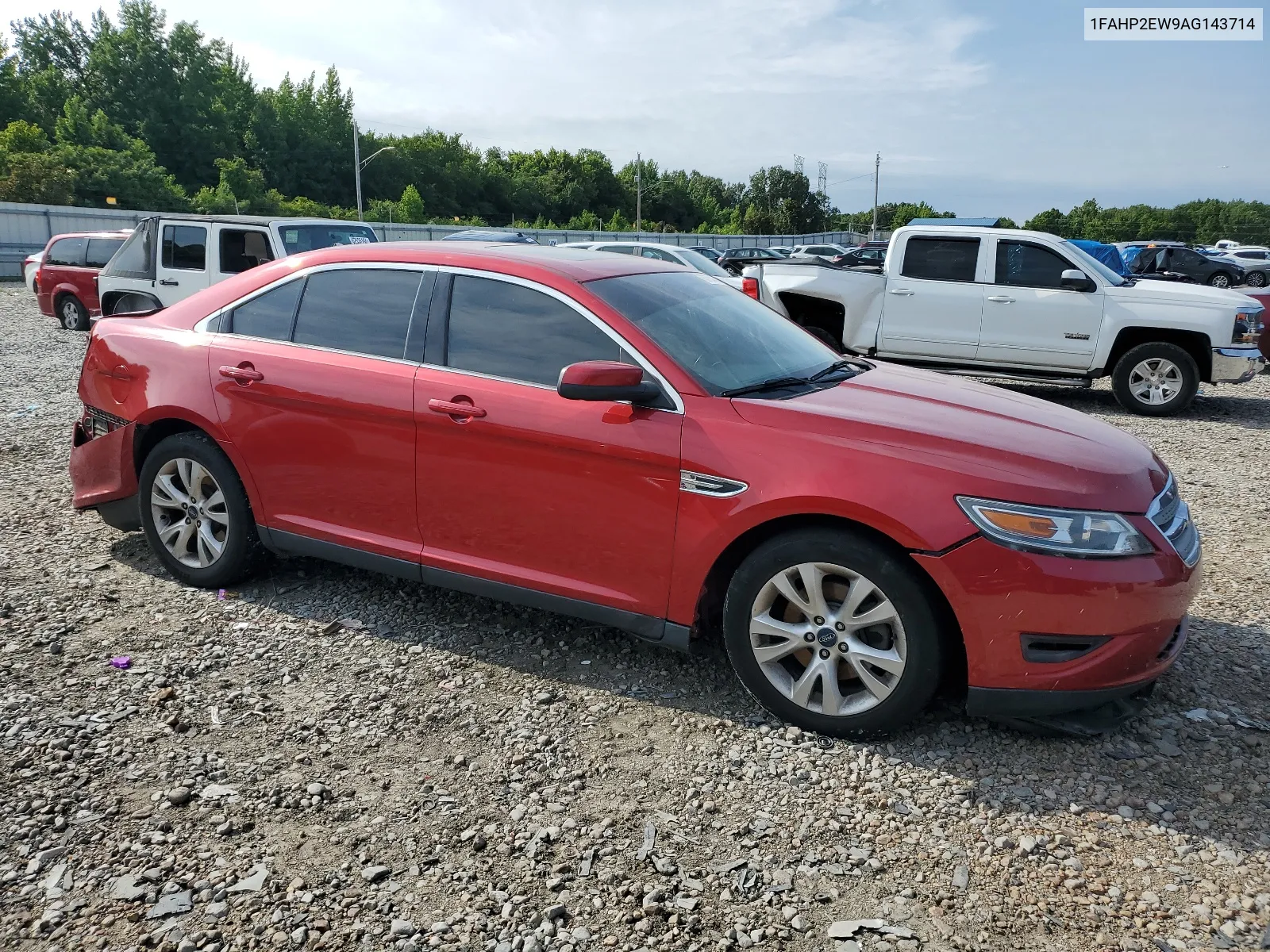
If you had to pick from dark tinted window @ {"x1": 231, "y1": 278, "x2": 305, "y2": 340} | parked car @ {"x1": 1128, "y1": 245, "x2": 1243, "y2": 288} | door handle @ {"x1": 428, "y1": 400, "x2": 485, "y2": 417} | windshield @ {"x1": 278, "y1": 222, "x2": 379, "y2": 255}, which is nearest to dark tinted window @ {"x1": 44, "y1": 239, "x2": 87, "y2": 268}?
windshield @ {"x1": 278, "y1": 222, "x2": 379, "y2": 255}

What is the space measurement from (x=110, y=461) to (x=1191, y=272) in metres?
31.5

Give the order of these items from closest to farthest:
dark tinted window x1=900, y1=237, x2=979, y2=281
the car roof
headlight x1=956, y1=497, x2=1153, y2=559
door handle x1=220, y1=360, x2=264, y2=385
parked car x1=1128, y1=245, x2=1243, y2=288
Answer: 1. headlight x1=956, y1=497, x2=1153, y2=559
2. the car roof
3. door handle x1=220, y1=360, x2=264, y2=385
4. dark tinted window x1=900, y1=237, x2=979, y2=281
5. parked car x1=1128, y1=245, x2=1243, y2=288

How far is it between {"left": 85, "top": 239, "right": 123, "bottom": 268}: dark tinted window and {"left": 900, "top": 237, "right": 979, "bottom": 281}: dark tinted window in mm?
12939

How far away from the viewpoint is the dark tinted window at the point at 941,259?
34.7 feet

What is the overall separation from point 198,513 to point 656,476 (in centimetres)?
248

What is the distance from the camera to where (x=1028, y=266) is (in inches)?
407

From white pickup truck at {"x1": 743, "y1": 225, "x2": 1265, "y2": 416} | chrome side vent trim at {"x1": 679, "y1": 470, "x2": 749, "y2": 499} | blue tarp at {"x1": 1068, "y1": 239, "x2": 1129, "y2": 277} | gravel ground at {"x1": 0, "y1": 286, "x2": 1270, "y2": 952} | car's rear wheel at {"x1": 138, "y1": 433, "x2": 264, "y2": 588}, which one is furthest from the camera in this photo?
blue tarp at {"x1": 1068, "y1": 239, "x2": 1129, "y2": 277}

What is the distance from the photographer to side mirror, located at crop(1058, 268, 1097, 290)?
10.1m

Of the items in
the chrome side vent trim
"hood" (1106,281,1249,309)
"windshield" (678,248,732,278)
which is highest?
"windshield" (678,248,732,278)

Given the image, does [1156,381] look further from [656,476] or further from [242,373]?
[242,373]

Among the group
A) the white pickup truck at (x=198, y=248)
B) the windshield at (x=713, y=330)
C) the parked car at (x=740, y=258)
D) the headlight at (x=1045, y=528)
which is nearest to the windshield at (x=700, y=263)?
the parked car at (x=740, y=258)

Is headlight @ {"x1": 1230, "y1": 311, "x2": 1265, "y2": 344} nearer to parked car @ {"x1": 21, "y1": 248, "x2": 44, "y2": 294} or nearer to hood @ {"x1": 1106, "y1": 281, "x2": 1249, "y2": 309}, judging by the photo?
hood @ {"x1": 1106, "y1": 281, "x2": 1249, "y2": 309}

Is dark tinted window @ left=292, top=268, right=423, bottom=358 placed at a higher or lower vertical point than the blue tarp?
lower

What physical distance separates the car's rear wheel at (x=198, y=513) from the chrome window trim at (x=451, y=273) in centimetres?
60
